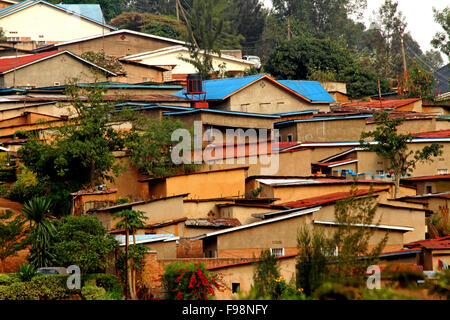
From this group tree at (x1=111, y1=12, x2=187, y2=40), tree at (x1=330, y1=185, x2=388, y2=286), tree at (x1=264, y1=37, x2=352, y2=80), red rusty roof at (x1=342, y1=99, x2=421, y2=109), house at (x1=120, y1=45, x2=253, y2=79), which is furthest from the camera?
tree at (x1=111, y1=12, x2=187, y2=40)

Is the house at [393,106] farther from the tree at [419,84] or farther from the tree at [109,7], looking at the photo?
the tree at [109,7]

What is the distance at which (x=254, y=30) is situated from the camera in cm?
7894

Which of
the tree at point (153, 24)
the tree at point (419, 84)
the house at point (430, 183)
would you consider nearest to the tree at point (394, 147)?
the house at point (430, 183)

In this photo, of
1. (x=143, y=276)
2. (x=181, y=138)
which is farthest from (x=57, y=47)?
(x=143, y=276)

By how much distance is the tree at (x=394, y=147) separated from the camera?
33.3m

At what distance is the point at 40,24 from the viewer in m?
61.2

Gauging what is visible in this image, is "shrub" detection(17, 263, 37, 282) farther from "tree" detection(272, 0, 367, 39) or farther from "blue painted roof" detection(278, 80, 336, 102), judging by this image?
"tree" detection(272, 0, 367, 39)

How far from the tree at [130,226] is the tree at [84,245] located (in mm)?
555

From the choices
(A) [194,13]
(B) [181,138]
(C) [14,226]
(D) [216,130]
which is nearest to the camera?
(C) [14,226]

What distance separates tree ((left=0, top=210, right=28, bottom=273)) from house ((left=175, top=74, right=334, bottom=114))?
15594mm

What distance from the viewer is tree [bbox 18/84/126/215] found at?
29.7 m

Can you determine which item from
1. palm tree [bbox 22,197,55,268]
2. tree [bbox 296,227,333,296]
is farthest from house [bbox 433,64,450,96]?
tree [bbox 296,227,333,296]

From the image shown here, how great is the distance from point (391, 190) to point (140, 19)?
47092 millimetres

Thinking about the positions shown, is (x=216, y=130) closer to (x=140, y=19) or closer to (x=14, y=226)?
(x=14, y=226)
